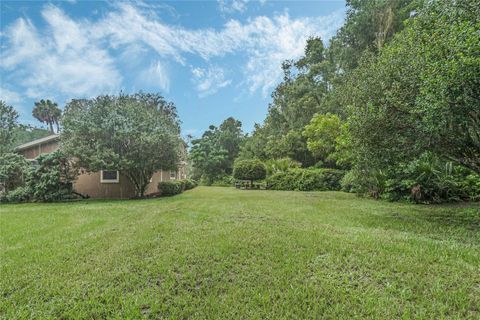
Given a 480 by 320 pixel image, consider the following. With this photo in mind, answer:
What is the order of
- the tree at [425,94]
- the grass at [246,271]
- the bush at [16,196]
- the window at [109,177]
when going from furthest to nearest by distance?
the window at [109,177] → the bush at [16,196] → the tree at [425,94] → the grass at [246,271]

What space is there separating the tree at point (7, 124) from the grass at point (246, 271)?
15423 mm

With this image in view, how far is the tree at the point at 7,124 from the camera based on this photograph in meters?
16.8

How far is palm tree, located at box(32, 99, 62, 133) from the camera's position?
133 ft

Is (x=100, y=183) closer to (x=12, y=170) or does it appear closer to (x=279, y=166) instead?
(x=12, y=170)

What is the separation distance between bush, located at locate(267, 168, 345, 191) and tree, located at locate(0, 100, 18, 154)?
19.2 m

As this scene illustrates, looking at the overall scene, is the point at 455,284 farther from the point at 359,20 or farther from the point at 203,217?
the point at 359,20

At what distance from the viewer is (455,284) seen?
307 cm

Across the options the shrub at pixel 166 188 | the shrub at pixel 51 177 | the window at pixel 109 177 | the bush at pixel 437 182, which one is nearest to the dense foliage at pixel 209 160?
the shrub at pixel 166 188

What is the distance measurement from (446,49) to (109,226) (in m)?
8.96

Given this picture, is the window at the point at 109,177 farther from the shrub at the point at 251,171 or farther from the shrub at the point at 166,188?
the shrub at the point at 251,171

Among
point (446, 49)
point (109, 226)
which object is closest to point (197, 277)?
point (109, 226)

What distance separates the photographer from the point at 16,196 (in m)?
12.6

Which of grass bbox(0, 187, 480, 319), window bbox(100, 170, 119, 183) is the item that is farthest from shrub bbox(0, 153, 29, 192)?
grass bbox(0, 187, 480, 319)

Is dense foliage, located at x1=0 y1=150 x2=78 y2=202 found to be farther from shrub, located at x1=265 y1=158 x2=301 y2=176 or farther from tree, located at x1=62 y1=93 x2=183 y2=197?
shrub, located at x1=265 y1=158 x2=301 y2=176
